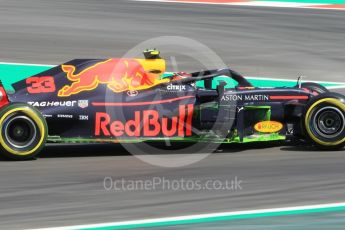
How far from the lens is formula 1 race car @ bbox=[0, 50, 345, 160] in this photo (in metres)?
11.0

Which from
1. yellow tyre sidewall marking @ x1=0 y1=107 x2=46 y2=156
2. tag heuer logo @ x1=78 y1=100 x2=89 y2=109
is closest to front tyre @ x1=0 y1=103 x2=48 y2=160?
yellow tyre sidewall marking @ x1=0 y1=107 x2=46 y2=156

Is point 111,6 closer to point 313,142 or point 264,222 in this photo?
point 313,142

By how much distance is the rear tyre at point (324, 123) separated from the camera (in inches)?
445

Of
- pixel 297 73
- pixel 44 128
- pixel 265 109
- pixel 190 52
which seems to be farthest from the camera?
pixel 190 52

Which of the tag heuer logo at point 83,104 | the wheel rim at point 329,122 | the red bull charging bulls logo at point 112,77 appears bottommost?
the wheel rim at point 329,122

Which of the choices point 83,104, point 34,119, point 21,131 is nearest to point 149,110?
point 83,104

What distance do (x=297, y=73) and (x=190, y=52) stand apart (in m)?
3.09

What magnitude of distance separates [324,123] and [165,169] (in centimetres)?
233

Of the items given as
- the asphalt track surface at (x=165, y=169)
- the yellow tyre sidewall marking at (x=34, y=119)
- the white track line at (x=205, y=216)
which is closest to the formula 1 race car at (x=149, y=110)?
the yellow tyre sidewall marking at (x=34, y=119)

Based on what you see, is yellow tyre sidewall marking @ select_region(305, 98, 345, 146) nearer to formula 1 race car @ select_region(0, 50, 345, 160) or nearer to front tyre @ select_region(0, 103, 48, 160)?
formula 1 race car @ select_region(0, 50, 345, 160)

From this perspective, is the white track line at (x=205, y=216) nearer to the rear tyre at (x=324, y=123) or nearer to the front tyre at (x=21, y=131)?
the rear tyre at (x=324, y=123)

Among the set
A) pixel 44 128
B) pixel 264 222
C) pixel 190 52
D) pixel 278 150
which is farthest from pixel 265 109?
pixel 190 52

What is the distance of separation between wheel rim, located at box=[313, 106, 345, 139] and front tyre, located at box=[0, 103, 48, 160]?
3.34 meters

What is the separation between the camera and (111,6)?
24.7m
